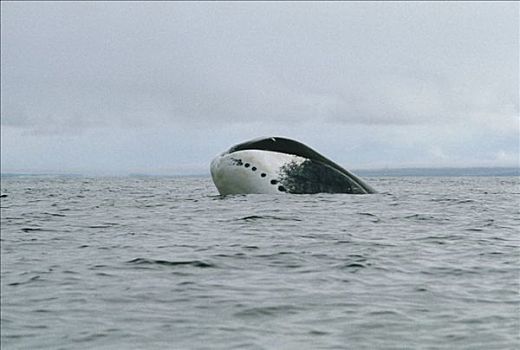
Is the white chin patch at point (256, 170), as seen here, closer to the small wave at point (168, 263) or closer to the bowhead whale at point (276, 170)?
the bowhead whale at point (276, 170)

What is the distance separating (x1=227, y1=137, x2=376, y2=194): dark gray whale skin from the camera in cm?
2748

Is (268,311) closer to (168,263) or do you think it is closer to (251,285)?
(251,285)

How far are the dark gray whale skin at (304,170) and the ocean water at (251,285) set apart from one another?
9.12 m

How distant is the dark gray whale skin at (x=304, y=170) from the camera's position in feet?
90.2

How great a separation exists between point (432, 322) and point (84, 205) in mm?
15854

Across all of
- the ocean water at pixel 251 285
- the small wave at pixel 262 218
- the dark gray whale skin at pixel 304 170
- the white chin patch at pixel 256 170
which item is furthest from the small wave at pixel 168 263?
the dark gray whale skin at pixel 304 170

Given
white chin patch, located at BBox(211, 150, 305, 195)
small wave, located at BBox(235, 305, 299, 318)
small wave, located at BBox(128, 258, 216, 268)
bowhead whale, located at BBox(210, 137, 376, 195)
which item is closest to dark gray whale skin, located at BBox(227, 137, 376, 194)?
bowhead whale, located at BBox(210, 137, 376, 195)

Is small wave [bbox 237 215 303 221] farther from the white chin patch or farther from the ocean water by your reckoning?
the white chin patch

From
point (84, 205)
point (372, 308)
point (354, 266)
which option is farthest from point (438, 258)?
point (84, 205)

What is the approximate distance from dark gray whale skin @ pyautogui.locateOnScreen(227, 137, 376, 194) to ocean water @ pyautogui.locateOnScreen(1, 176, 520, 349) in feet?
29.9

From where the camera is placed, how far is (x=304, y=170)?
90.8 feet

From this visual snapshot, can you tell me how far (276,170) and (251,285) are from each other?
55.2 feet

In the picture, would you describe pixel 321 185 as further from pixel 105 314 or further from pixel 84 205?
pixel 105 314

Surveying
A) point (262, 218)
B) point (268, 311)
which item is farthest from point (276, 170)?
point (268, 311)
